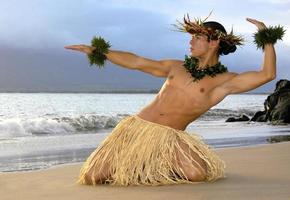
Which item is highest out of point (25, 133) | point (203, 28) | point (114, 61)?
point (203, 28)

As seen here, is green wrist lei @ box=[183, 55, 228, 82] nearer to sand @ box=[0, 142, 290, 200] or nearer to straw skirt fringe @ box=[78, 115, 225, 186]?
straw skirt fringe @ box=[78, 115, 225, 186]

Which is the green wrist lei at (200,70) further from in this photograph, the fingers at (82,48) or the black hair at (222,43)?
the fingers at (82,48)

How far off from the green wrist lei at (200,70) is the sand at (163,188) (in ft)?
2.66

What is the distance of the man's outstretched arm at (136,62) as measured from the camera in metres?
4.26

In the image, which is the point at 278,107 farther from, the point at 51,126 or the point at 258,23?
the point at 258,23

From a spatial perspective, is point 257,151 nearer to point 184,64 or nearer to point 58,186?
point 184,64

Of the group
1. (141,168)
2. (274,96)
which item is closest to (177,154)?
(141,168)

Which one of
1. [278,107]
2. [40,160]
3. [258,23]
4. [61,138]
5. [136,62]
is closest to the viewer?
[258,23]

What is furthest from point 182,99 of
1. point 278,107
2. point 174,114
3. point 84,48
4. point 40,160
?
point 278,107

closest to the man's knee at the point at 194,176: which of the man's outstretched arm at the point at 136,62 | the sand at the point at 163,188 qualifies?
the sand at the point at 163,188

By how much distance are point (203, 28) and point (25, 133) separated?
10121 mm

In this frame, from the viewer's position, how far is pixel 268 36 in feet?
A: 13.3

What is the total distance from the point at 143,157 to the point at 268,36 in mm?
1271

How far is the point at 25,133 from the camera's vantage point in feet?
45.4
